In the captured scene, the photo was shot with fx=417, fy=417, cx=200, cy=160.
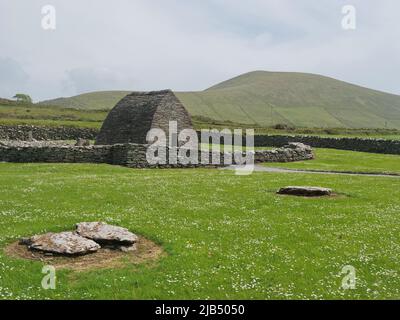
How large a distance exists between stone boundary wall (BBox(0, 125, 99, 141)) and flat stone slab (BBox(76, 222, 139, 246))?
164 ft

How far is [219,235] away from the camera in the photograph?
12641 millimetres

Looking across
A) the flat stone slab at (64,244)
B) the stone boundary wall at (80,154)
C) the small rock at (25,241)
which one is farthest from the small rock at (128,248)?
the stone boundary wall at (80,154)

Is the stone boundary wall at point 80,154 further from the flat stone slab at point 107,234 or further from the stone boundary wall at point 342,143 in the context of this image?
the stone boundary wall at point 342,143

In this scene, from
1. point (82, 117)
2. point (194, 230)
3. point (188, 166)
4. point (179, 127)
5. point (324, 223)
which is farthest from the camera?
point (82, 117)

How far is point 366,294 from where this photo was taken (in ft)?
29.2

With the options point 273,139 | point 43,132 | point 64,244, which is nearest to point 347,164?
point 273,139

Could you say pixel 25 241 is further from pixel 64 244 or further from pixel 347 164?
pixel 347 164

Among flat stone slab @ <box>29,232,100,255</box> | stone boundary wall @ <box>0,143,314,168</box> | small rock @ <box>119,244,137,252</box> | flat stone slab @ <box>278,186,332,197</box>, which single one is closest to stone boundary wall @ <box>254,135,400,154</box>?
stone boundary wall @ <box>0,143,314,168</box>

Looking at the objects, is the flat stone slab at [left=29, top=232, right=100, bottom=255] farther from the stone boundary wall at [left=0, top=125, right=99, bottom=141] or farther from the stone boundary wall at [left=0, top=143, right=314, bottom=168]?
the stone boundary wall at [left=0, top=125, right=99, bottom=141]

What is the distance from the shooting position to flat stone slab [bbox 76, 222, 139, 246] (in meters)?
11.4

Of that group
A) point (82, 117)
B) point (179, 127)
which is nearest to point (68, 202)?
point (179, 127)

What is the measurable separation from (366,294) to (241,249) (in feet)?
11.5

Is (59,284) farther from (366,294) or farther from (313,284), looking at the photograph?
(366,294)

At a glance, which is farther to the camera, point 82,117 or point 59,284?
point 82,117
